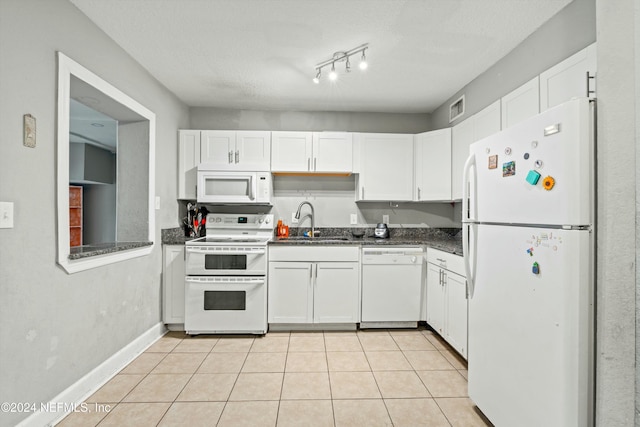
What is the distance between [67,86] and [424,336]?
3338mm

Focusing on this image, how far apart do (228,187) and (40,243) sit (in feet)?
5.92

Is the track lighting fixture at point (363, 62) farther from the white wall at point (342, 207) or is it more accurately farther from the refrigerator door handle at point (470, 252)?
the white wall at point (342, 207)

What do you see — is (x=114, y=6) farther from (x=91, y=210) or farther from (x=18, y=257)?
(x=91, y=210)

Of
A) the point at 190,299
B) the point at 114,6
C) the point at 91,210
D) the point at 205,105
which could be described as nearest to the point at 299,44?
the point at 114,6

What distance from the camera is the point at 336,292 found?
3.04 m

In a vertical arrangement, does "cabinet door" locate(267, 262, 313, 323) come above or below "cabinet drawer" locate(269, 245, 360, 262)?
below

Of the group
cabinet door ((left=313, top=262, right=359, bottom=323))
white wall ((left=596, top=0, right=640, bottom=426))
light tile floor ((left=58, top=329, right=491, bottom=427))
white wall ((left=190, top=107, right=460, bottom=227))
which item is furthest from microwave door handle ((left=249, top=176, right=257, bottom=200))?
white wall ((left=596, top=0, right=640, bottom=426))

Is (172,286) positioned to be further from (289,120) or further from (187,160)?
(289,120)

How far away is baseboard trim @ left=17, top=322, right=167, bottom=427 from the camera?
5.39 feet

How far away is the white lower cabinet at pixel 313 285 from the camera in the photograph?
3016 millimetres

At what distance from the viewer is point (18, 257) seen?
1497 mm

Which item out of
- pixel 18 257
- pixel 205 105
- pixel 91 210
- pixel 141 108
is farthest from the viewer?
pixel 91 210

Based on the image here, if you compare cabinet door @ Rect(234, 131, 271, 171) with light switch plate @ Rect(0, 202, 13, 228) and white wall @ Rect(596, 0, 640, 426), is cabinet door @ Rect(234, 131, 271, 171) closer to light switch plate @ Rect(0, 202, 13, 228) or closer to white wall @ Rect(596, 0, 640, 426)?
light switch plate @ Rect(0, 202, 13, 228)

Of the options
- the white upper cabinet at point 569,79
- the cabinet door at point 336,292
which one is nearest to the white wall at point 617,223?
the white upper cabinet at point 569,79
